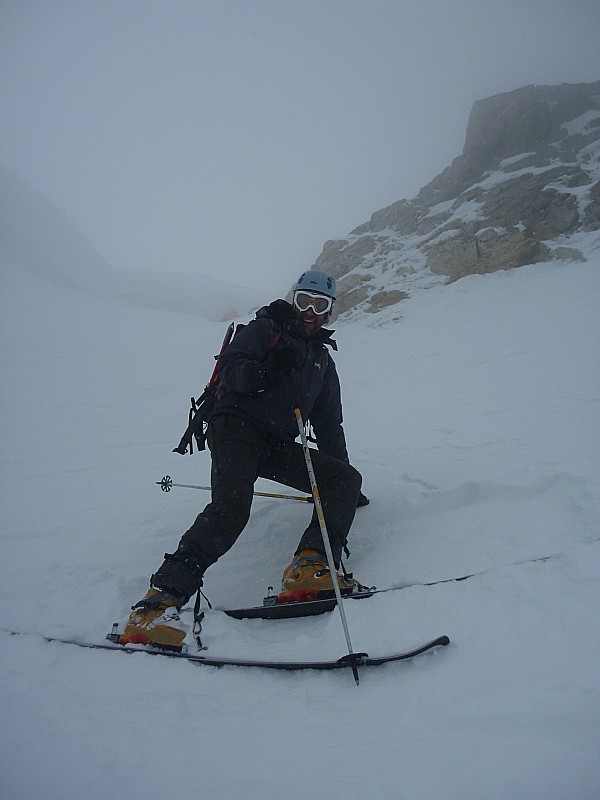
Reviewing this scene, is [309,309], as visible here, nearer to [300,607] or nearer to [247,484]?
[247,484]

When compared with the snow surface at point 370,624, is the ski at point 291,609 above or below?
below

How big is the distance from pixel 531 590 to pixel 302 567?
1328 mm

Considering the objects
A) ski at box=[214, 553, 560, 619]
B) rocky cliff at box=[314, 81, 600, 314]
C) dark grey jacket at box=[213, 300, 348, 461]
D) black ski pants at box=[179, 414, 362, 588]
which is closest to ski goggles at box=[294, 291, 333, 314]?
dark grey jacket at box=[213, 300, 348, 461]

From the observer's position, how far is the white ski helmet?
3715mm

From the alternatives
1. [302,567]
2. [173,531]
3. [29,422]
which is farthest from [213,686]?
[29,422]

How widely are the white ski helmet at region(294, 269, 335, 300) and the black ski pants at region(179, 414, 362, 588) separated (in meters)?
1.31

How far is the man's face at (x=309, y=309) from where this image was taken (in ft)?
12.1

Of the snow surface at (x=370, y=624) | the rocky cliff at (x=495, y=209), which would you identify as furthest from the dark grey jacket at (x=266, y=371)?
the rocky cliff at (x=495, y=209)

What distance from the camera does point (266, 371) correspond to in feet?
10.8

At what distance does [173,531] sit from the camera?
165 inches

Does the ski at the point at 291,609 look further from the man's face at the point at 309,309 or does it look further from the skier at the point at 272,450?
the man's face at the point at 309,309

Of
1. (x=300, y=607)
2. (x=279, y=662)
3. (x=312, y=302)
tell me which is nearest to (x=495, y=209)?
(x=312, y=302)

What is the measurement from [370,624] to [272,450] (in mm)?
1605

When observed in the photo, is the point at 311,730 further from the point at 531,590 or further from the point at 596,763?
the point at 531,590
